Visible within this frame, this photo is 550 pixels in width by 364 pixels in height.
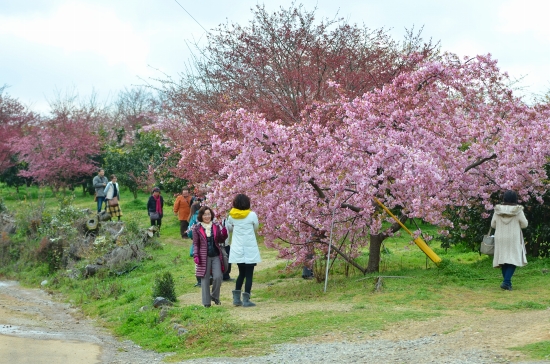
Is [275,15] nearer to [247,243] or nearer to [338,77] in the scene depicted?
[338,77]

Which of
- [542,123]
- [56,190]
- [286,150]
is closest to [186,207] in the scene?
[286,150]

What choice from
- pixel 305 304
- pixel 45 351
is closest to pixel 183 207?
pixel 305 304

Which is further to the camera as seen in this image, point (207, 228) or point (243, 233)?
point (207, 228)

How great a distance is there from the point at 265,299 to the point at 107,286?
6.28 metres

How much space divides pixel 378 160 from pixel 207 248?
3.04 m

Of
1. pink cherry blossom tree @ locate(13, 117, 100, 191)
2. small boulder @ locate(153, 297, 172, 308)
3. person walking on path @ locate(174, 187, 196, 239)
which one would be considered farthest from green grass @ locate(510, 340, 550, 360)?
pink cherry blossom tree @ locate(13, 117, 100, 191)

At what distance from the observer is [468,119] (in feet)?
44.3

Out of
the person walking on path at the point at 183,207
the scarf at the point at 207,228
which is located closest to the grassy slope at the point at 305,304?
the scarf at the point at 207,228

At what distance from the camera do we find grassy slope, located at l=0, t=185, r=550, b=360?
927 cm

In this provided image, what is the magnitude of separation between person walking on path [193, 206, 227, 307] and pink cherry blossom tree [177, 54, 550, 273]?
0.94 meters

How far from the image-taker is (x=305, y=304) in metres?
11.4

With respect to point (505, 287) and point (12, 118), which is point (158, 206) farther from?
point (12, 118)

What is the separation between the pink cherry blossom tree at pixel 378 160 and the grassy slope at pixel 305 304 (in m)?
0.99

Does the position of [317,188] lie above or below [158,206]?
above
